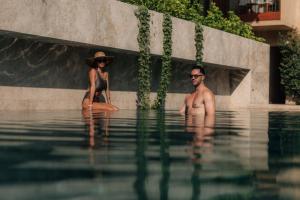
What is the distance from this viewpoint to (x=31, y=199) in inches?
75.5

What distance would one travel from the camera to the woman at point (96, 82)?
44.8ft

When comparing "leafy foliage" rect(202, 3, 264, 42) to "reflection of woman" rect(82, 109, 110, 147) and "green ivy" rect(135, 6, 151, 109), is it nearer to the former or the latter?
A: "green ivy" rect(135, 6, 151, 109)

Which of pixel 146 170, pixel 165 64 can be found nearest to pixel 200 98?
pixel 165 64

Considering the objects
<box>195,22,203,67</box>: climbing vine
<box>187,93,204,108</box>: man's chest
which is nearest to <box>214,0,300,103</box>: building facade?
<box>195,22,203,67</box>: climbing vine

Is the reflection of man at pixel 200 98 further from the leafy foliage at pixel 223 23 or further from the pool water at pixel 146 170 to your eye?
the leafy foliage at pixel 223 23

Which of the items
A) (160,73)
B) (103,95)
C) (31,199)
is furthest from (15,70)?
(31,199)

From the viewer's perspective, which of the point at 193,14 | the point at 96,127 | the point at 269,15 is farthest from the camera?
the point at 269,15

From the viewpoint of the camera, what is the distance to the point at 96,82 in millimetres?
13891

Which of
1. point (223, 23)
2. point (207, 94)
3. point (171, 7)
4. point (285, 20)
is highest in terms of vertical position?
point (285, 20)

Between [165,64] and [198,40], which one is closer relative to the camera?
[165,64]

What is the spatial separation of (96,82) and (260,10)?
17545 millimetres

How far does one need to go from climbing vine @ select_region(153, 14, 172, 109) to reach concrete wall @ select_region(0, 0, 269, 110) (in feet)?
0.88

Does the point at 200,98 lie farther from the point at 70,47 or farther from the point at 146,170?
the point at 146,170

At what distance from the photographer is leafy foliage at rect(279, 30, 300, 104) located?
28.1 metres
